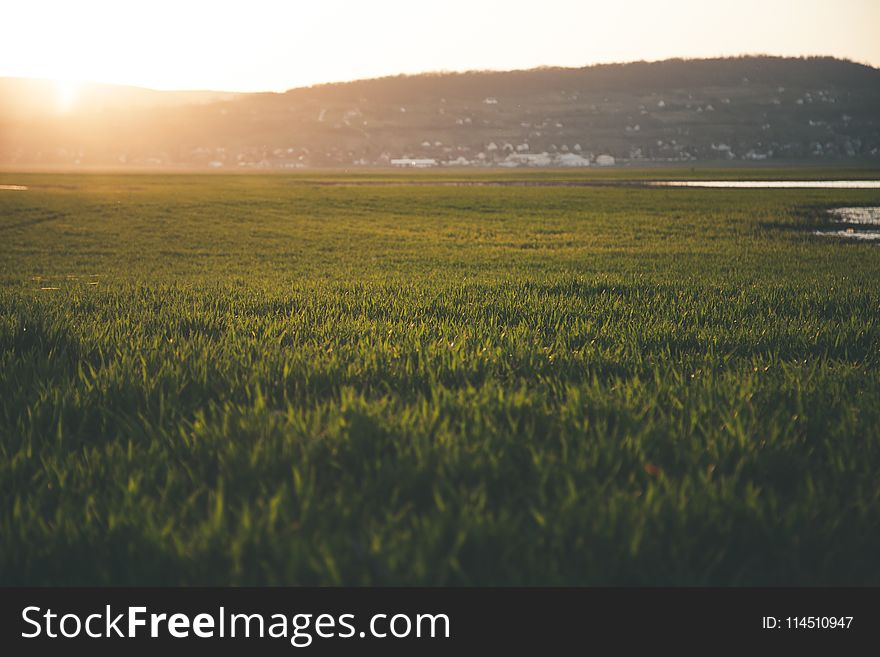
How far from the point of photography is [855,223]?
2680 cm

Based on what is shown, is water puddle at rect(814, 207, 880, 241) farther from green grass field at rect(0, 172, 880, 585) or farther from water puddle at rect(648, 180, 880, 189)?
water puddle at rect(648, 180, 880, 189)

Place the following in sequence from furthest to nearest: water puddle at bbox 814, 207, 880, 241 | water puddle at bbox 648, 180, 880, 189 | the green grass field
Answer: water puddle at bbox 648, 180, 880, 189
water puddle at bbox 814, 207, 880, 241
the green grass field

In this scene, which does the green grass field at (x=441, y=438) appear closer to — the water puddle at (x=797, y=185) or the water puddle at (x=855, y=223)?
the water puddle at (x=855, y=223)

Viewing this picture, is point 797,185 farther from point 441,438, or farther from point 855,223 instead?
point 441,438

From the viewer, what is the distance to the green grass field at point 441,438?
2.40 m

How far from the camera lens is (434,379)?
4.46 metres

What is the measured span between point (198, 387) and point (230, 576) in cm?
239

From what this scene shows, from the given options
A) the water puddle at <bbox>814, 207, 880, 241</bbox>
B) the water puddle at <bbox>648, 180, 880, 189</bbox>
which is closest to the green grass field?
the water puddle at <bbox>814, 207, 880, 241</bbox>

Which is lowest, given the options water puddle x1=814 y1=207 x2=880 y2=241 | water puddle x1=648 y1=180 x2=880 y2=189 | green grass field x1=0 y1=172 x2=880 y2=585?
green grass field x1=0 y1=172 x2=880 y2=585

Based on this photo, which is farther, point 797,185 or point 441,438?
point 797,185

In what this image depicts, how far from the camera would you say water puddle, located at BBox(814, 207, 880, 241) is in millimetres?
21980

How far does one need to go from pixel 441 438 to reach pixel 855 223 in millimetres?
30234

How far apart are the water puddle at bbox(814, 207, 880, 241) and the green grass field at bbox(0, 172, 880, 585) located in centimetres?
1605

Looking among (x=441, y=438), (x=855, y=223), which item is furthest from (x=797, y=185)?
(x=441, y=438)
